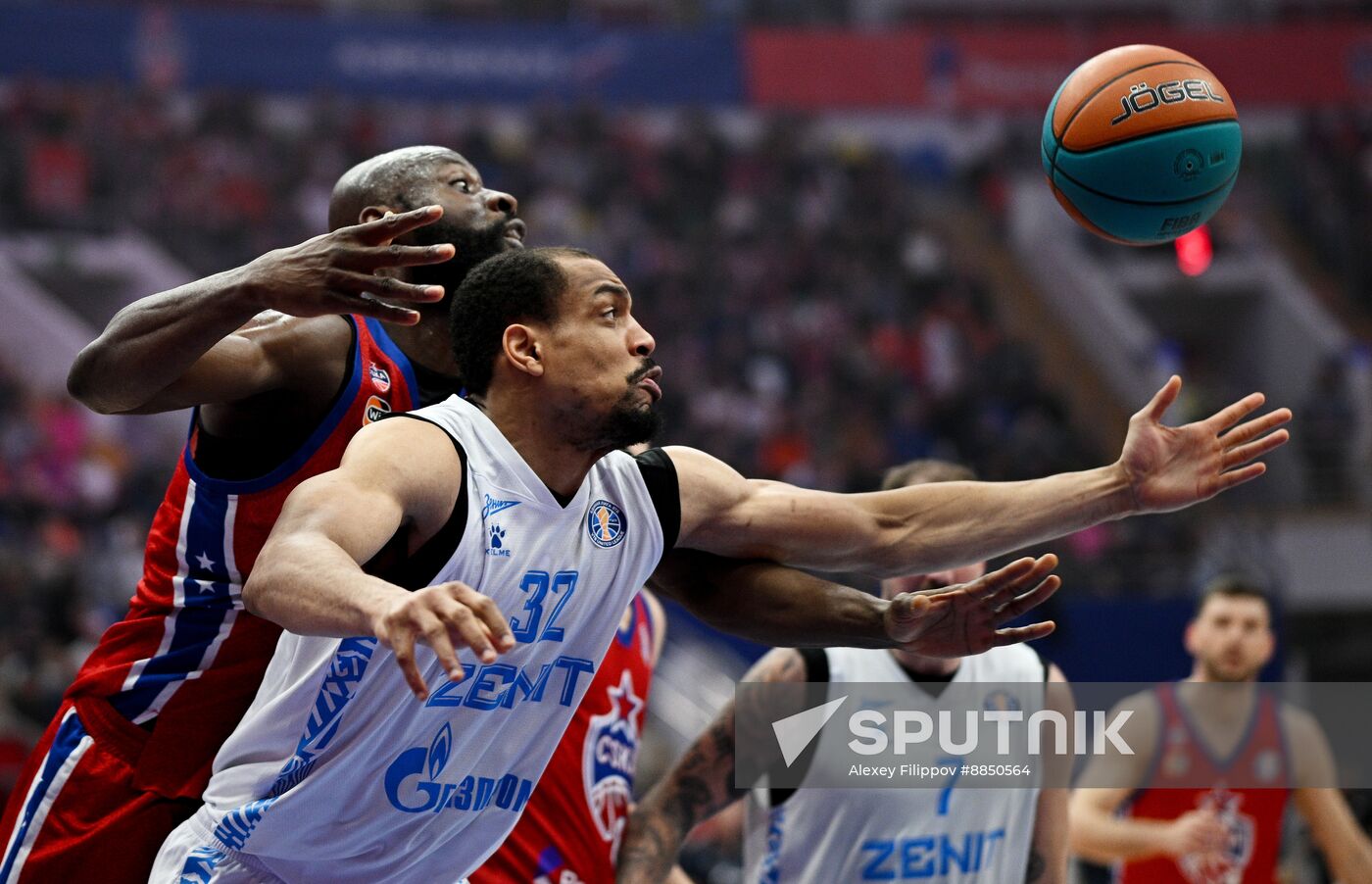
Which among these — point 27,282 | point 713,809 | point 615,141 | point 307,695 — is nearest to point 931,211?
point 615,141

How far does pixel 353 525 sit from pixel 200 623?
38.3 inches

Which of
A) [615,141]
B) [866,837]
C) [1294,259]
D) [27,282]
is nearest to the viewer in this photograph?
[866,837]

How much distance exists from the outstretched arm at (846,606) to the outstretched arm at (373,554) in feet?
2.76

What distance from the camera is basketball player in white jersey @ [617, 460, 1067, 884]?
445 centimetres

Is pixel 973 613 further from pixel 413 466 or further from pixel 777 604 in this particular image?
pixel 413 466

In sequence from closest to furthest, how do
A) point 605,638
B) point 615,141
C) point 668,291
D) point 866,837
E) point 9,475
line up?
point 605,638 → point 866,837 → point 9,475 → point 668,291 → point 615,141

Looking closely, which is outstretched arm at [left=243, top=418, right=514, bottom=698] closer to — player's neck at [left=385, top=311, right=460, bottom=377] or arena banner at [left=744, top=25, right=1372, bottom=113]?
player's neck at [left=385, top=311, right=460, bottom=377]

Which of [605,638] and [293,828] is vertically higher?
[605,638]

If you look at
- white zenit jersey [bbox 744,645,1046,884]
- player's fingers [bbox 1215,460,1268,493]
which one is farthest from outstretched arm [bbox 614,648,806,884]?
player's fingers [bbox 1215,460,1268,493]

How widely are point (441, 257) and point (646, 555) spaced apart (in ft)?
2.66

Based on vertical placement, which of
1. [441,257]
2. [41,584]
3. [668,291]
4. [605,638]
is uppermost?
[668,291]

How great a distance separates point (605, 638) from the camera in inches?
136

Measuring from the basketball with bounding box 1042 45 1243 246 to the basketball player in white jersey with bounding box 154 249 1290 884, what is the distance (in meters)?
0.93

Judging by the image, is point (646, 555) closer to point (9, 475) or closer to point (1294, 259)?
point (9, 475)
